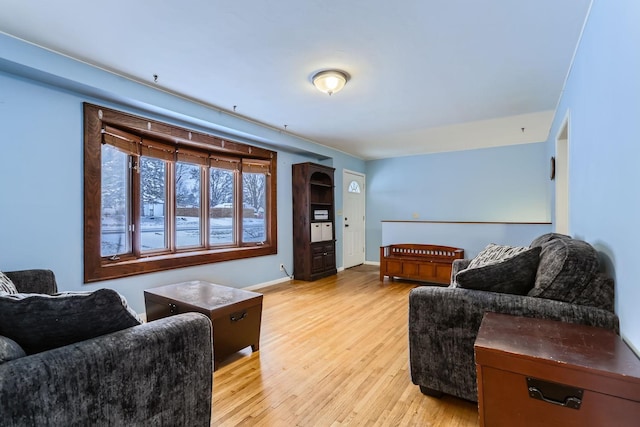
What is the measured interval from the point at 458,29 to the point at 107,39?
250 cm

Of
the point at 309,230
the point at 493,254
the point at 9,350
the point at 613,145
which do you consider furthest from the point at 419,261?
the point at 9,350

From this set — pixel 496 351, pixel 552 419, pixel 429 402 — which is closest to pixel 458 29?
pixel 496 351

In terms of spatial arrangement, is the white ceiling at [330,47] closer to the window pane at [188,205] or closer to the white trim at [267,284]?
the window pane at [188,205]

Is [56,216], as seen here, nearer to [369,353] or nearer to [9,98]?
[9,98]

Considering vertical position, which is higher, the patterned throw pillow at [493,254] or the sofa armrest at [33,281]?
the patterned throw pillow at [493,254]

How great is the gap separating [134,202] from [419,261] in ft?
13.1

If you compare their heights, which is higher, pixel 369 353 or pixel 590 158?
pixel 590 158

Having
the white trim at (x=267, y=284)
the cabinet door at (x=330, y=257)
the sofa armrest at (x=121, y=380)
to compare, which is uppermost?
the sofa armrest at (x=121, y=380)

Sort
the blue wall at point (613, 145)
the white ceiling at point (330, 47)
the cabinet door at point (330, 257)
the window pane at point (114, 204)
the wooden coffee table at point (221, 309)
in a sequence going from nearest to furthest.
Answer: the blue wall at point (613, 145) → the white ceiling at point (330, 47) → the wooden coffee table at point (221, 309) → the window pane at point (114, 204) → the cabinet door at point (330, 257)

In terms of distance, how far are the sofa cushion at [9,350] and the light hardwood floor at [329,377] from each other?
102 cm

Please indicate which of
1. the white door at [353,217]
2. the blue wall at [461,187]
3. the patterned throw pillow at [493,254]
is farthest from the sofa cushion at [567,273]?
the white door at [353,217]

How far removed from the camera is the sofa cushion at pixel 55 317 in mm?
1021

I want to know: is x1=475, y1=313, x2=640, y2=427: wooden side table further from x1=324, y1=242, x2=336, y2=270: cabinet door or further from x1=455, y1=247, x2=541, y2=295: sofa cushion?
x1=324, y1=242, x2=336, y2=270: cabinet door

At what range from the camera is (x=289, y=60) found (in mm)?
2500
